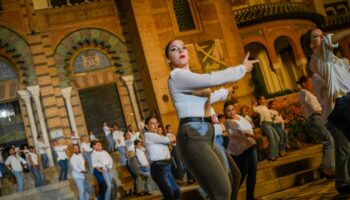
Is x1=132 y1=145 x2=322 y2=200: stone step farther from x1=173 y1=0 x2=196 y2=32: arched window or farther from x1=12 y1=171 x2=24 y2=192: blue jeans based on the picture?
x1=173 y1=0 x2=196 y2=32: arched window

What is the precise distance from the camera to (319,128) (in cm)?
700

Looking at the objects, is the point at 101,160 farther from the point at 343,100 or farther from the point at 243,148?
the point at 343,100

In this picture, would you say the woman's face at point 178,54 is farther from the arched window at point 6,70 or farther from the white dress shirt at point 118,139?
the arched window at point 6,70

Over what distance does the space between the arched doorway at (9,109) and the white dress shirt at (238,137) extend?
12.4 metres

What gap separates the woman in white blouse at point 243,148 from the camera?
6305 mm

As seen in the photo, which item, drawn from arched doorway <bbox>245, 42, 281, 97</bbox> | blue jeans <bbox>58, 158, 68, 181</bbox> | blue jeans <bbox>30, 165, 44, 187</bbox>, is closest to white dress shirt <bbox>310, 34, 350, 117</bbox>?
blue jeans <bbox>58, 158, 68, 181</bbox>

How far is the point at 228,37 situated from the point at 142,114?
488cm

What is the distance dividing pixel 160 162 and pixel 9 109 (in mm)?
12150

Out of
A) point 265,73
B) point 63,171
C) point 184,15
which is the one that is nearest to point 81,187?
point 63,171

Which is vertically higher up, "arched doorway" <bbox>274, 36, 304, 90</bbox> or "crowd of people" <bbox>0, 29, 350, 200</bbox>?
"arched doorway" <bbox>274, 36, 304, 90</bbox>

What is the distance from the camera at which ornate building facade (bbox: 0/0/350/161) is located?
16.8 m

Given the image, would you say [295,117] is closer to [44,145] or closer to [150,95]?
[150,95]

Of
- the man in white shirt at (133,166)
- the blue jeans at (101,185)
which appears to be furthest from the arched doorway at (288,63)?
the blue jeans at (101,185)

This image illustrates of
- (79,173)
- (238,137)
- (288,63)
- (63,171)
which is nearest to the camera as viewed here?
(238,137)
